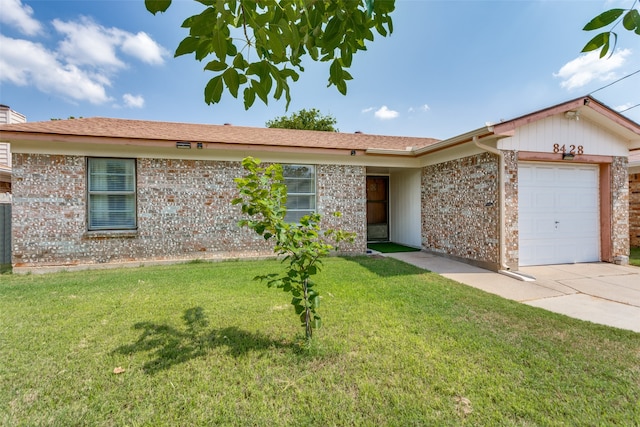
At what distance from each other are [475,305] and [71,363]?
5.03 metres

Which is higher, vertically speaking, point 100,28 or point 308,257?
point 100,28

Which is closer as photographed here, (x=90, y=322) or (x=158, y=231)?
(x=90, y=322)

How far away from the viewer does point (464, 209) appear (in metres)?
7.64

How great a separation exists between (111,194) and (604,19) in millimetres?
8880

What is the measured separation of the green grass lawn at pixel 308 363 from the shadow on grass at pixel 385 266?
62.6 inches

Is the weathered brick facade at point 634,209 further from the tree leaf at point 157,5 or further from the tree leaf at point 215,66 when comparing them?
the tree leaf at point 157,5

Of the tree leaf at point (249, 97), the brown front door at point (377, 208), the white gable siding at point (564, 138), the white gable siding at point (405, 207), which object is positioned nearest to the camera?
the tree leaf at point (249, 97)

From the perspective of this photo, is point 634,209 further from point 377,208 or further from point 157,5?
point 157,5

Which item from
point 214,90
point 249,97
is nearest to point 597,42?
point 249,97

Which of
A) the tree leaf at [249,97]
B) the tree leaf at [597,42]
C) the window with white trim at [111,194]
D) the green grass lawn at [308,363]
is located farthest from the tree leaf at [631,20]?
the window with white trim at [111,194]

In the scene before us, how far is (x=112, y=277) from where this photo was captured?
6.29 m

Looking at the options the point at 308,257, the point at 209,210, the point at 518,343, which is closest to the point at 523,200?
the point at 518,343

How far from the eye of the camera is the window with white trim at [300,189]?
859 centimetres

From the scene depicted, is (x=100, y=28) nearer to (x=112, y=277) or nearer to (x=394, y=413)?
(x=112, y=277)
